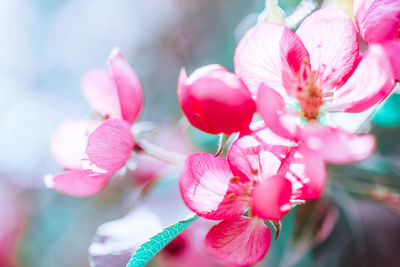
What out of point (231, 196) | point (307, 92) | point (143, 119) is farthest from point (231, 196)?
point (143, 119)

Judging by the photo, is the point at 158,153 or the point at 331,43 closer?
the point at 331,43

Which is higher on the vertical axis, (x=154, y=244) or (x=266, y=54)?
(x=266, y=54)

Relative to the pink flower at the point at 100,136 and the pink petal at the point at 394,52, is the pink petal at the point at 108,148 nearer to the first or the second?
the pink flower at the point at 100,136

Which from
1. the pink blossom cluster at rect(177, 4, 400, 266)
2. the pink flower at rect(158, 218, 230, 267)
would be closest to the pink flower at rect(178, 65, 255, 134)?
the pink blossom cluster at rect(177, 4, 400, 266)

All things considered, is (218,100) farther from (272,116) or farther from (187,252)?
(187,252)

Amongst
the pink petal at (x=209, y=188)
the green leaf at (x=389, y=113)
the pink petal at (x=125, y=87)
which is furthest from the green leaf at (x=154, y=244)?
the green leaf at (x=389, y=113)

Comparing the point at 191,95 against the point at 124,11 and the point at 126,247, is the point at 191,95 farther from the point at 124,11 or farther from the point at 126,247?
the point at 124,11

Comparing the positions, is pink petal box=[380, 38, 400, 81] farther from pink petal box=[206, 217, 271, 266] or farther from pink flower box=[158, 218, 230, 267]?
pink flower box=[158, 218, 230, 267]
